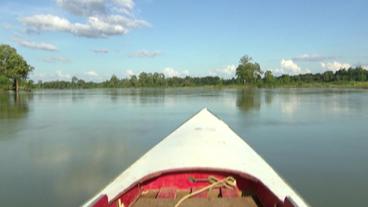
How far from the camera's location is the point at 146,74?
328 feet

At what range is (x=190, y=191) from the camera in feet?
10.7

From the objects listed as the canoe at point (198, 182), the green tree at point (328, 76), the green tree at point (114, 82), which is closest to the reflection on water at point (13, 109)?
the canoe at point (198, 182)

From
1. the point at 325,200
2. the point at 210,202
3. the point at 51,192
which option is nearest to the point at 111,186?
the point at 210,202

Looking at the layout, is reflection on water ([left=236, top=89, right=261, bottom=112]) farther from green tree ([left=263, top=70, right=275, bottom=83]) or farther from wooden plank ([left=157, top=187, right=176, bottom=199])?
green tree ([left=263, top=70, right=275, bottom=83])

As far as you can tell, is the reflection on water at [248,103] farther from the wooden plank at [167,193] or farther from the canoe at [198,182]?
the wooden plank at [167,193]

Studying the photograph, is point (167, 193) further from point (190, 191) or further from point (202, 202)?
point (202, 202)

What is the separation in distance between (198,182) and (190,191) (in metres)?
0.14

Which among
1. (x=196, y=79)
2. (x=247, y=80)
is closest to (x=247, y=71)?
(x=247, y=80)

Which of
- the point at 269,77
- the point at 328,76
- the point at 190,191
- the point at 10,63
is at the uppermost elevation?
the point at 10,63

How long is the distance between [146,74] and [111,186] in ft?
321

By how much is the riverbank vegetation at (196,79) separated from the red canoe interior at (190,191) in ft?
156

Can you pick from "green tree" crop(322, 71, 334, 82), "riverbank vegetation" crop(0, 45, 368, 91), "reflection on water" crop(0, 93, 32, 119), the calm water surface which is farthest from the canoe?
"green tree" crop(322, 71, 334, 82)

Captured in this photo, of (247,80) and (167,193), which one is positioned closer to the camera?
(167,193)

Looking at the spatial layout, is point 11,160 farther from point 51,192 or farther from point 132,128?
point 132,128
